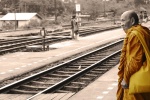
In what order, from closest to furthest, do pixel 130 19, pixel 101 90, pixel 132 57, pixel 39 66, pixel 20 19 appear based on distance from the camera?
pixel 132 57 → pixel 130 19 → pixel 101 90 → pixel 39 66 → pixel 20 19

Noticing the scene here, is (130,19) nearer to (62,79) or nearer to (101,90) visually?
(101,90)

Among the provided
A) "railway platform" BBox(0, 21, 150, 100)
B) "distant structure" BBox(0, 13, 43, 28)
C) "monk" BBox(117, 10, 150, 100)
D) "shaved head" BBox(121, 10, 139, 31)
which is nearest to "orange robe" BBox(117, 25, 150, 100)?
"monk" BBox(117, 10, 150, 100)

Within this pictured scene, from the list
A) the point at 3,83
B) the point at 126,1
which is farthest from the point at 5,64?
the point at 126,1

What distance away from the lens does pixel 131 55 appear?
4.22m

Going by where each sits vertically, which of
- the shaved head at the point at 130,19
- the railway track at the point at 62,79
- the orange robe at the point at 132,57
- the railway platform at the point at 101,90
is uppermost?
the shaved head at the point at 130,19

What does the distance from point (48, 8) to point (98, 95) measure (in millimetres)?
83887

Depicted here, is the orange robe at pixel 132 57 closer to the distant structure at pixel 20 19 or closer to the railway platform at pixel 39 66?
the railway platform at pixel 39 66

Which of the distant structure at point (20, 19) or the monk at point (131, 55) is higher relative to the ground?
the monk at point (131, 55)

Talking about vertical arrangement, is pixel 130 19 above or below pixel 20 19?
above

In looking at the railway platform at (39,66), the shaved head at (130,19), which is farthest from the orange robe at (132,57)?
the railway platform at (39,66)

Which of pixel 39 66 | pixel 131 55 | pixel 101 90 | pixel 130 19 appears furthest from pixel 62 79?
pixel 131 55

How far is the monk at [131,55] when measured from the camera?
13.8 ft

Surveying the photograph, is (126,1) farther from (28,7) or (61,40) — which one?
(61,40)

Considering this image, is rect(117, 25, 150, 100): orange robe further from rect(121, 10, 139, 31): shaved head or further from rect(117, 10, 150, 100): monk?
rect(121, 10, 139, 31): shaved head
